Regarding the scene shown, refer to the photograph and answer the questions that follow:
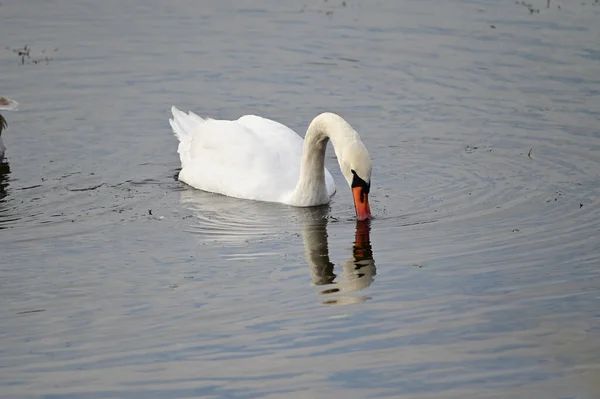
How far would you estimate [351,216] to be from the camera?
11219 millimetres

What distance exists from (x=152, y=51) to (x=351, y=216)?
7673mm

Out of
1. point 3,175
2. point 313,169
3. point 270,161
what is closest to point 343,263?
point 313,169

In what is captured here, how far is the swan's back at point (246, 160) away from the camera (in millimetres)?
11906

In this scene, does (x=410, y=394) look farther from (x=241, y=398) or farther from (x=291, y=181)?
(x=291, y=181)

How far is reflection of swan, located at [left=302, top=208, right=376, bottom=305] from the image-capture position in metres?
9.04

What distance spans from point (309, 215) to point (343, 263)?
1613 millimetres

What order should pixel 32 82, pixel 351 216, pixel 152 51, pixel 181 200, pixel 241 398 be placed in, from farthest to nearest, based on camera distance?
pixel 152 51, pixel 32 82, pixel 181 200, pixel 351 216, pixel 241 398

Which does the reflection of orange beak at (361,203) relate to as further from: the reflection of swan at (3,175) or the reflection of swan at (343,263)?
the reflection of swan at (3,175)

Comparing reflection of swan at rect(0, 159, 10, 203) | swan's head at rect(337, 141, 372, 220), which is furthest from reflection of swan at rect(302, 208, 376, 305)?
reflection of swan at rect(0, 159, 10, 203)

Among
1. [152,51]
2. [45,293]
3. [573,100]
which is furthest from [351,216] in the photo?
[152,51]

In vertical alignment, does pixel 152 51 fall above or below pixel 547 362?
above

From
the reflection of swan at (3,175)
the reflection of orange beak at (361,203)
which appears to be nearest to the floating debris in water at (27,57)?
the reflection of swan at (3,175)

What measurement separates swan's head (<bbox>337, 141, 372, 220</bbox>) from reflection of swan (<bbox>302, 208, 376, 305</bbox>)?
6.9 inches

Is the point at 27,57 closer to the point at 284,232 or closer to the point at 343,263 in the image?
the point at 284,232
